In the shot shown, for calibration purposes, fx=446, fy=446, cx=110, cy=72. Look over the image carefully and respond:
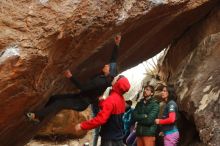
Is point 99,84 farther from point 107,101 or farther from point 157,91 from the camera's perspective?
point 157,91

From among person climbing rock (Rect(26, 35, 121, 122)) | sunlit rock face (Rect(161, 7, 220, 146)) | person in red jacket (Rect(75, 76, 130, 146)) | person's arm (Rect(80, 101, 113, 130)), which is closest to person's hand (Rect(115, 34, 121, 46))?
person climbing rock (Rect(26, 35, 121, 122))

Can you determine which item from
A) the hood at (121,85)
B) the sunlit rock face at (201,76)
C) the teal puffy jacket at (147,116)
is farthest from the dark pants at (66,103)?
the sunlit rock face at (201,76)

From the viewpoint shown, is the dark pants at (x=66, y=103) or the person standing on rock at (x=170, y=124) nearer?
the dark pants at (x=66, y=103)

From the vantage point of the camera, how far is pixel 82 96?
7523 mm

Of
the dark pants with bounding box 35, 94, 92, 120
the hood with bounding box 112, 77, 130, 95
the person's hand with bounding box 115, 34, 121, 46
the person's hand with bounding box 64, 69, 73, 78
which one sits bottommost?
the dark pants with bounding box 35, 94, 92, 120

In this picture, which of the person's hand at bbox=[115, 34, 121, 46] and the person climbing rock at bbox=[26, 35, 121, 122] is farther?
the person's hand at bbox=[115, 34, 121, 46]

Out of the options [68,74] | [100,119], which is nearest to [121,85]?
[100,119]

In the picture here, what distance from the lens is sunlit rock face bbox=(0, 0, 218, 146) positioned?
6449 millimetres

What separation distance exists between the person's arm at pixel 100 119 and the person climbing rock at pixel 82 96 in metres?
0.62

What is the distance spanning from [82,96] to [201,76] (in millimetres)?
3061

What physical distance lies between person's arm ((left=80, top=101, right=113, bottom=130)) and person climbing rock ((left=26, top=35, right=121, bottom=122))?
616 mm

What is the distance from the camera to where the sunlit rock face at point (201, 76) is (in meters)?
8.39

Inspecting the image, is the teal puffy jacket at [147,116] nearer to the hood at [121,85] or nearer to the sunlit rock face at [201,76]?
the sunlit rock face at [201,76]

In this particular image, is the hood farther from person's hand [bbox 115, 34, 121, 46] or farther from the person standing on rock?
the person standing on rock
